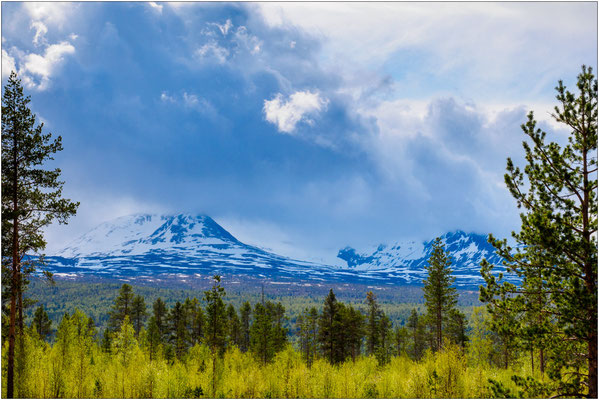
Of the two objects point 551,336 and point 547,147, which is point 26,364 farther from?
point 547,147

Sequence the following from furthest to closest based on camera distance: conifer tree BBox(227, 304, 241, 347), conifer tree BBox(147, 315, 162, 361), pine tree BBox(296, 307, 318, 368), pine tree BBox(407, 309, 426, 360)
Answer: pine tree BBox(407, 309, 426, 360), conifer tree BBox(227, 304, 241, 347), pine tree BBox(296, 307, 318, 368), conifer tree BBox(147, 315, 162, 361)

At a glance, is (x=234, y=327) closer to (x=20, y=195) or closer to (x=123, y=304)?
(x=123, y=304)

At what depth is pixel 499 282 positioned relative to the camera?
16.5 meters

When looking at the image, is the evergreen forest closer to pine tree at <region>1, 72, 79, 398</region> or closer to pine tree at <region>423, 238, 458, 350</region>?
pine tree at <region>1, 72, 79, 398</region>

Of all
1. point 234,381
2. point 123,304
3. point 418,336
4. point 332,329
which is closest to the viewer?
point 234,381

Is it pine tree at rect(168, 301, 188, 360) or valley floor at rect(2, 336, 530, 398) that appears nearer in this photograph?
valley floor at rect(2, 336, 530, 398)

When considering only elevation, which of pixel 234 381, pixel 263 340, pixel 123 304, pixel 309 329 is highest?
pixel 123 304

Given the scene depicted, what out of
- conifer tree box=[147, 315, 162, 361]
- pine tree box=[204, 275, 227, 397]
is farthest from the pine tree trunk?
conifer tree box=[147, 315, 162, 361]

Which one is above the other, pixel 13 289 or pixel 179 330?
pixel 13 289

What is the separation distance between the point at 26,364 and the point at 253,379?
63.4ft

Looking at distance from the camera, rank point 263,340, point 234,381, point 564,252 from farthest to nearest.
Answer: point 263,340, point 234,381, point 564,252

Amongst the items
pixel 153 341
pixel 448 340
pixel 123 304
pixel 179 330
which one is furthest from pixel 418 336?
pixel 448 340

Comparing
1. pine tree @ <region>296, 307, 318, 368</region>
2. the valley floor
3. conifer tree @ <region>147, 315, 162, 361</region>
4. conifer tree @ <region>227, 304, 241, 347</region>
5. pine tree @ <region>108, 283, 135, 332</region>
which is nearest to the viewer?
the valley floor

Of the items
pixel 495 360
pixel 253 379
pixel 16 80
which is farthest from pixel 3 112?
pixel 495 360
